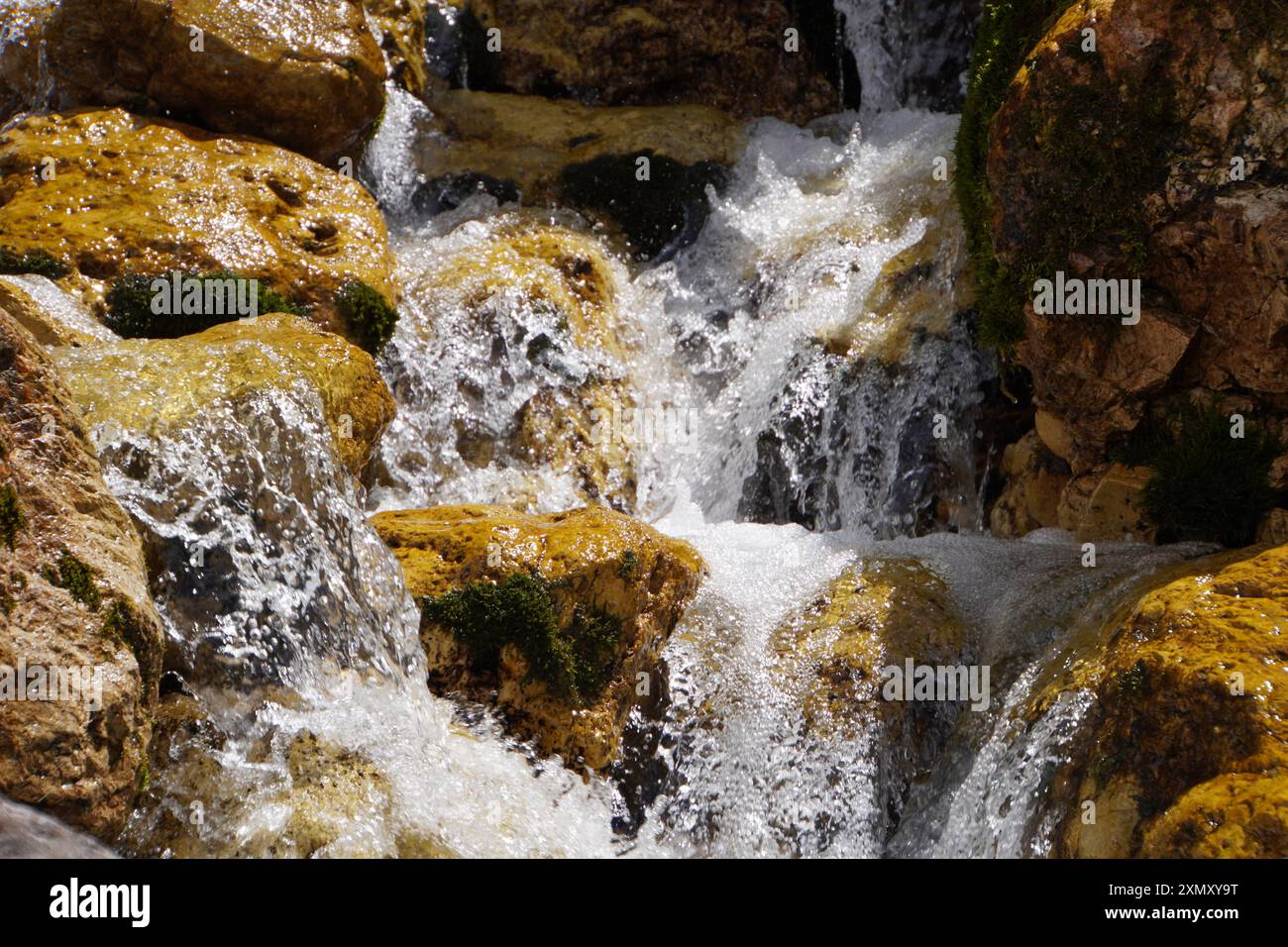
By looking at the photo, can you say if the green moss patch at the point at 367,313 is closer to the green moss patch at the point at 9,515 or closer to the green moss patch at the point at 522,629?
the green moss patch at the point at 522,629

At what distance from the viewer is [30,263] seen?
34.8 ft

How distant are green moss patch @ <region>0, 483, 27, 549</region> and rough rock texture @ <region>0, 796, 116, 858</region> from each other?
1254 mm

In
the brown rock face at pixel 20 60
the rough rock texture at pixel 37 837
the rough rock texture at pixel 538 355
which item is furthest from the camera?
the brown rock face at pixel 20 60

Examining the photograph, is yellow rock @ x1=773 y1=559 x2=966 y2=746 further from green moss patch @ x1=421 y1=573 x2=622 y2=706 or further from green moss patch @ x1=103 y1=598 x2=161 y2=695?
green moss patch @ x1=103 y1=598 x2=161 y2=695

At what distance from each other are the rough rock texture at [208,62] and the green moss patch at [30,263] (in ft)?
8.93

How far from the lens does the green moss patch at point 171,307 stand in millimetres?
10648

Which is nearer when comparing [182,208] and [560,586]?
[560,586]

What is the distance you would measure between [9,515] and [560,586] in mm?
3600

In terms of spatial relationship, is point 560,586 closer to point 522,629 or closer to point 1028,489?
point 522,629

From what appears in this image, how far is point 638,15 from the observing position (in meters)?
16.5

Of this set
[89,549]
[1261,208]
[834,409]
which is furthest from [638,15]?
[89,549]
